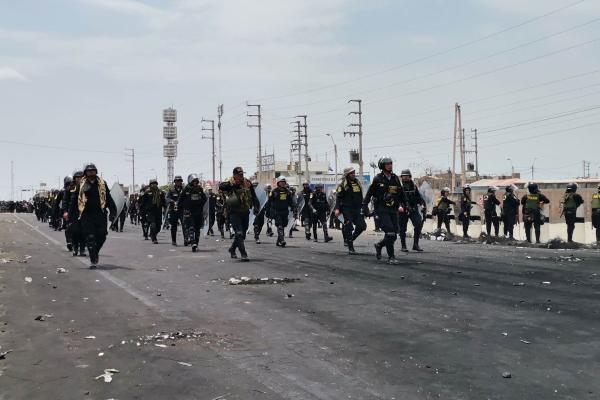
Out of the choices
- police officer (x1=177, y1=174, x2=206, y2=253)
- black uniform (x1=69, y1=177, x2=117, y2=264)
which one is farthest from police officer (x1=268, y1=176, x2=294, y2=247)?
black uniform (x1=69, y1=177, x2=117, y2=264)

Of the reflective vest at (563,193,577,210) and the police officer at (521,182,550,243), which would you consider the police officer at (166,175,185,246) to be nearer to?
the police officer at (521,182,550,243)

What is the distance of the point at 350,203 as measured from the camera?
15086 millimetres

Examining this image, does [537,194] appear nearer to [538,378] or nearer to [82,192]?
[82,192]

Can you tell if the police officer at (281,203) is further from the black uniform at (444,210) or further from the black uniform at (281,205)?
the black uniform at (444,210)

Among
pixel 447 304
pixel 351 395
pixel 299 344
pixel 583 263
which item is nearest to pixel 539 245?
pixel 583 263

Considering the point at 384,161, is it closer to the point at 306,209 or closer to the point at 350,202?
the point at 350,202

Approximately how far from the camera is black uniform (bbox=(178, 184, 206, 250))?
663 inches

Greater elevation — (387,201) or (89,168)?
(89,168)

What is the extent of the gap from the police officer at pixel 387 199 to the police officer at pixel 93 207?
198 inches

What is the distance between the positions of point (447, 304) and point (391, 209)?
5277 mm

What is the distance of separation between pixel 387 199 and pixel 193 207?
235 inches

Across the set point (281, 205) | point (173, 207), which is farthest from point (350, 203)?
point (173, 207)

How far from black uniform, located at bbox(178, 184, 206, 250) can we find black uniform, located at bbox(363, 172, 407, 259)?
545 cm

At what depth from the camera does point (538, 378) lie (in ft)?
15.3
